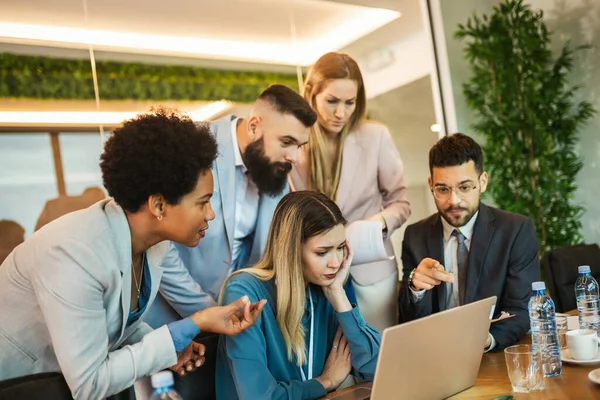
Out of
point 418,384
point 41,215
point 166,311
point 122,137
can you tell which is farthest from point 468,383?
point 41,215

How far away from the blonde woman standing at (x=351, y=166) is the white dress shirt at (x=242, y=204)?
0.95 feet

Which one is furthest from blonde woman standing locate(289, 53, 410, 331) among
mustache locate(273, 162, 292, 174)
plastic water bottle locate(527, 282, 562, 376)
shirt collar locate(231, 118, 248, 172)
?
plastic water bottle locate(527, 282, 562, 376)

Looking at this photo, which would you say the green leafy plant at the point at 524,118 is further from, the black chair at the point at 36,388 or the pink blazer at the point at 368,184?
the black chair at the point at 36,388

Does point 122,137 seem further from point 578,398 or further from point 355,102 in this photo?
point 355,102

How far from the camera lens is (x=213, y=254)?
278 cm

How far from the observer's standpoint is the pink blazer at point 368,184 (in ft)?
10.5

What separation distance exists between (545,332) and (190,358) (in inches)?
42.3

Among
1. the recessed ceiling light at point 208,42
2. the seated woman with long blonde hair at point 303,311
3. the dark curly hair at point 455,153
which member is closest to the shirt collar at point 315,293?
the seated woman with long blonde hair at point 303,311

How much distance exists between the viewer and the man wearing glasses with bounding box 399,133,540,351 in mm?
2438

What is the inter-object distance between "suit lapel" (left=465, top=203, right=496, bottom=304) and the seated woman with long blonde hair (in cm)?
58

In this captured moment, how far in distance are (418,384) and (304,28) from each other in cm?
238

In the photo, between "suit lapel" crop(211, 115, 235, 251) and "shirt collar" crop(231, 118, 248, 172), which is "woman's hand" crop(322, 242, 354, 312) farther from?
"shirt collar" crop(231, 118, 248, 172)

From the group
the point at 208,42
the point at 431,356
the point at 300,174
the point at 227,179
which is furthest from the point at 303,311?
the point at 208,42

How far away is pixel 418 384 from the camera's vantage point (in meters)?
1.49
